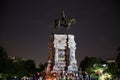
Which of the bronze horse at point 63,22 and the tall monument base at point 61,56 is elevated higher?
the bronze horse at point 63,22

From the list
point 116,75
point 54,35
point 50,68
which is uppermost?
point 54,35

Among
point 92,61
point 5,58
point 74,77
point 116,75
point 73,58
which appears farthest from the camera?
point 92,61

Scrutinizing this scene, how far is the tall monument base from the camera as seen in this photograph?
8888 cm

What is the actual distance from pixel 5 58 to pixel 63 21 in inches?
926

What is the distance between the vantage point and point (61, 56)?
90.1 m

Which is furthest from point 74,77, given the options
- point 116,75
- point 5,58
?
point 116,75

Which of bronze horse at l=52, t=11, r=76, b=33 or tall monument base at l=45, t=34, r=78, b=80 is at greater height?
bronze horse at l=52, t=11, r=76, b=33

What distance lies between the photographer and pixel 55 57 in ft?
294

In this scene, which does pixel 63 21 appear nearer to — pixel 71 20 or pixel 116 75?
pixel 71 20

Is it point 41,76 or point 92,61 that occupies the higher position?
point 92,61

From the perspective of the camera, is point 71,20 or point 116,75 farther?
point 71,20

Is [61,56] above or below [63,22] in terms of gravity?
below

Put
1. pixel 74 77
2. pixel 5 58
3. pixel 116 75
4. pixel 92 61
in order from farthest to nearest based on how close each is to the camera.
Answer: pixel 92 61 → pixel 74 77 → pixel 5 58 → pixel 116 75

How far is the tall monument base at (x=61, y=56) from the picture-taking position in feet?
292
